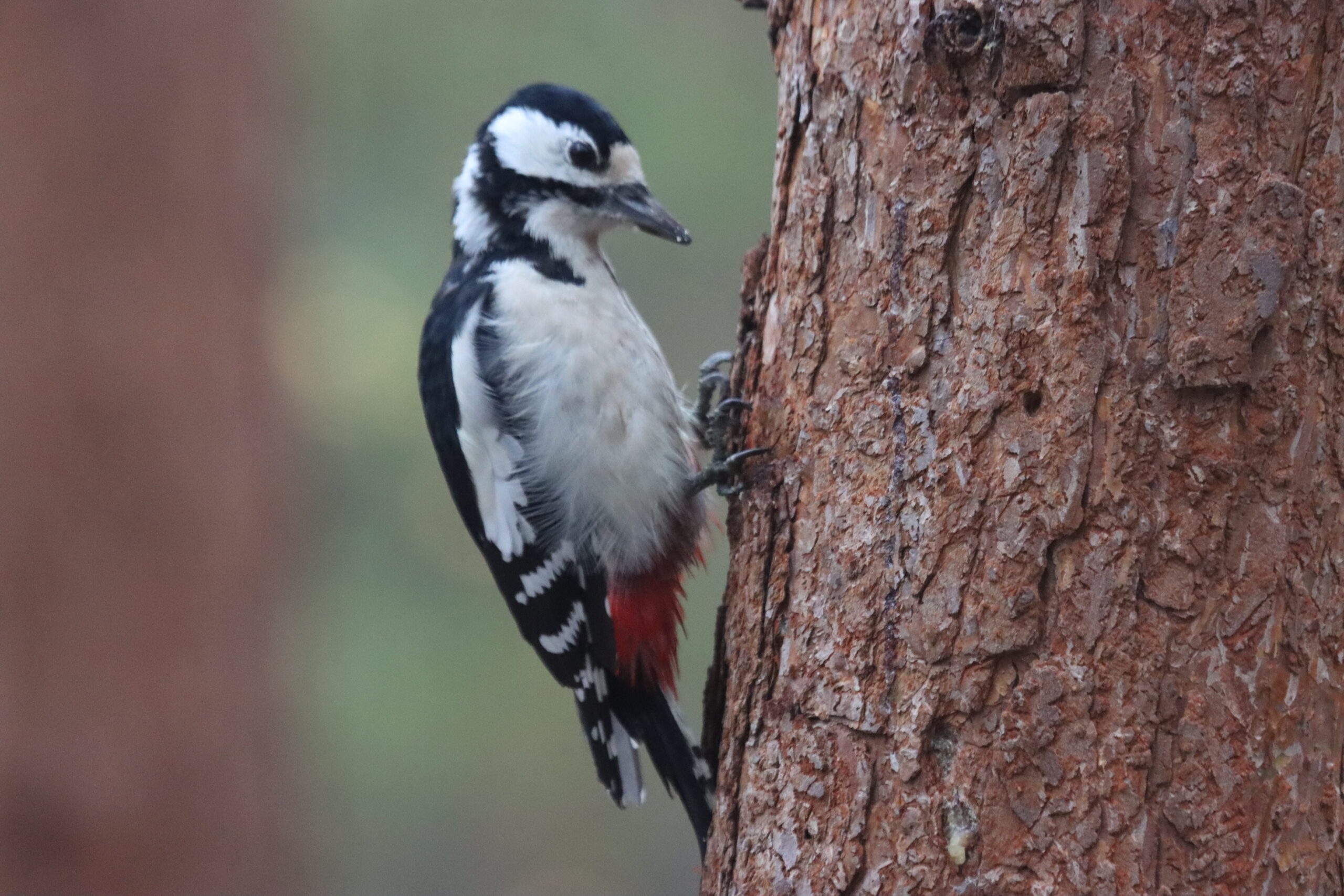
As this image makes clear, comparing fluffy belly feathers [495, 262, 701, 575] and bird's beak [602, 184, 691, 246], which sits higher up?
bird's beak [602, 184, 691, 246]

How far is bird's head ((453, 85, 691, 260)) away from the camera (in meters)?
2.38

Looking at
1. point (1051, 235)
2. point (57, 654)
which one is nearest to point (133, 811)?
point (57, 654)

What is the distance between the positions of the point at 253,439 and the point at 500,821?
385 centimetres

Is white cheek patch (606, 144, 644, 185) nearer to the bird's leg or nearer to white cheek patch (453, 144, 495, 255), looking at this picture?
white cheek patch (453, 144, 495, 255)

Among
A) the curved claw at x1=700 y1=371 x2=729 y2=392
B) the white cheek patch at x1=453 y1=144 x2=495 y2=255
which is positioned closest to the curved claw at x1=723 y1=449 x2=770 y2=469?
the curved claw at x1=700 y1=371 x2=729 y2=392

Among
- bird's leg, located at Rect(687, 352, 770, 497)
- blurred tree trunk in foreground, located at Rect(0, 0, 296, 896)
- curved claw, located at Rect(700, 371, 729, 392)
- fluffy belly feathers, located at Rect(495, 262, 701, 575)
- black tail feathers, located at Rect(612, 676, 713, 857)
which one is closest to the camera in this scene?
bird's leg, located at Rect(687, 352, 770, 497)

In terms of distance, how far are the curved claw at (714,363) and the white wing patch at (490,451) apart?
1.35ft

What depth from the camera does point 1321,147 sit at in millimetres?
1396

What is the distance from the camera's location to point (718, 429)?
2104mm

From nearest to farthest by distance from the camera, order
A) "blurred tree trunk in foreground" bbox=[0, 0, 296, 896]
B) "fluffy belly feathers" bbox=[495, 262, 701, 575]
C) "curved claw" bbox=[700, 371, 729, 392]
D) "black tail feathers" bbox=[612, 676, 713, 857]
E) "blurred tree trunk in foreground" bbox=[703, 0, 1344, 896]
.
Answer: "blurred tree trunk in foreground" bbox=[703, 0, 1344, 896]
"black tail feathers" bbox=[612, 676, 713, 857]
"fluffy belly feathers" bbox=[495, 262, 701, 575]
"curved claw" bbox=[700, 371, 729, 392]
"blurred tree trunk in foreground" bbox=[0, 0, 296, 896]

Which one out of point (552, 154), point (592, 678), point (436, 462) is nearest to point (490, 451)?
point (592, 678)

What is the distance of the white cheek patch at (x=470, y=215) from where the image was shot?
249 centimetres

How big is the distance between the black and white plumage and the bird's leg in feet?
0.21

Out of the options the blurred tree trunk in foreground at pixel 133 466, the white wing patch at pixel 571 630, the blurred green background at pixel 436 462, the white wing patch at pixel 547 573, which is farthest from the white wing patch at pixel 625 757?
the blurred green background at pixel 436 462
